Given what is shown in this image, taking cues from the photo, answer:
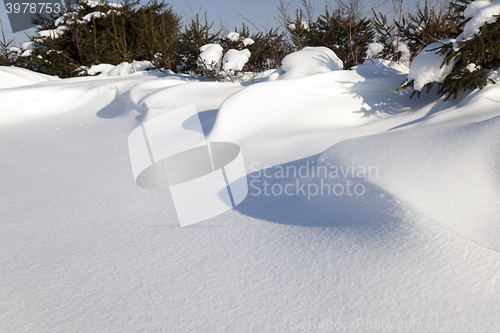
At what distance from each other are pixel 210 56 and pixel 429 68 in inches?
148

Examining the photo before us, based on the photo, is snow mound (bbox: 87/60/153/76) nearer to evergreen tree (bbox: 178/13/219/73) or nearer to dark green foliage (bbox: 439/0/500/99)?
evergreen tree (bbox: 178/13/219/73)

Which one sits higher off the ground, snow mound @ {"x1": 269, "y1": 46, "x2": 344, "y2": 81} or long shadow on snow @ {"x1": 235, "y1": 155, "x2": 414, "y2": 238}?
snow mound @ {"x1": 269, "y1": 46, "x2": 344, "y2": 81}

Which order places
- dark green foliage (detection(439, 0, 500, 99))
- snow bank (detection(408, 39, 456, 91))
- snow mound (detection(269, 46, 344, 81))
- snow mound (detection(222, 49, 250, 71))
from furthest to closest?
snow mound (detection(222, 49, 250, 71))
snow mound (detection(269, 46, 344, 81))
snow bank (detection(408, 39, 456, 91))
dark green foliage (detection(439, 0, 500, 99))

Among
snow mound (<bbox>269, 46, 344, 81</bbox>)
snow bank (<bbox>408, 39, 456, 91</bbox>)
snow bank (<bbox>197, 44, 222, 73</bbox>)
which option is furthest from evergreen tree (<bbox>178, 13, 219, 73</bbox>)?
snow bank (<bbox>408, 39, 456, 91</bbox>)

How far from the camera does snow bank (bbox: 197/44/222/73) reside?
19.0ft

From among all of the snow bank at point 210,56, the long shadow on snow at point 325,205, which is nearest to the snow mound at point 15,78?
the snow bank at point 210,56

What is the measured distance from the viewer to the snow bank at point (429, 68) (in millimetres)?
3402

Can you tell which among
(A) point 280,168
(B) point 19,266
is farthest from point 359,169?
(B) point 19,266

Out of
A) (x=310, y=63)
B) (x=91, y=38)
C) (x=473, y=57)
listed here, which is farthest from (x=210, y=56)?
(x=91, y=38)

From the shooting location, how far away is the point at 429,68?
3.43 metres

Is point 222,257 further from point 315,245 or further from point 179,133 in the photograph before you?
point 179,133

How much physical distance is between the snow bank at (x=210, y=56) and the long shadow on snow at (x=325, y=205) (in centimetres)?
416

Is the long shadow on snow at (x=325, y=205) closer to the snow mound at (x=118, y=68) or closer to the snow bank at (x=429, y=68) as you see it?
the snow bank at (x=429, y=68)

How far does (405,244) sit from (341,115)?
2.46 meters
